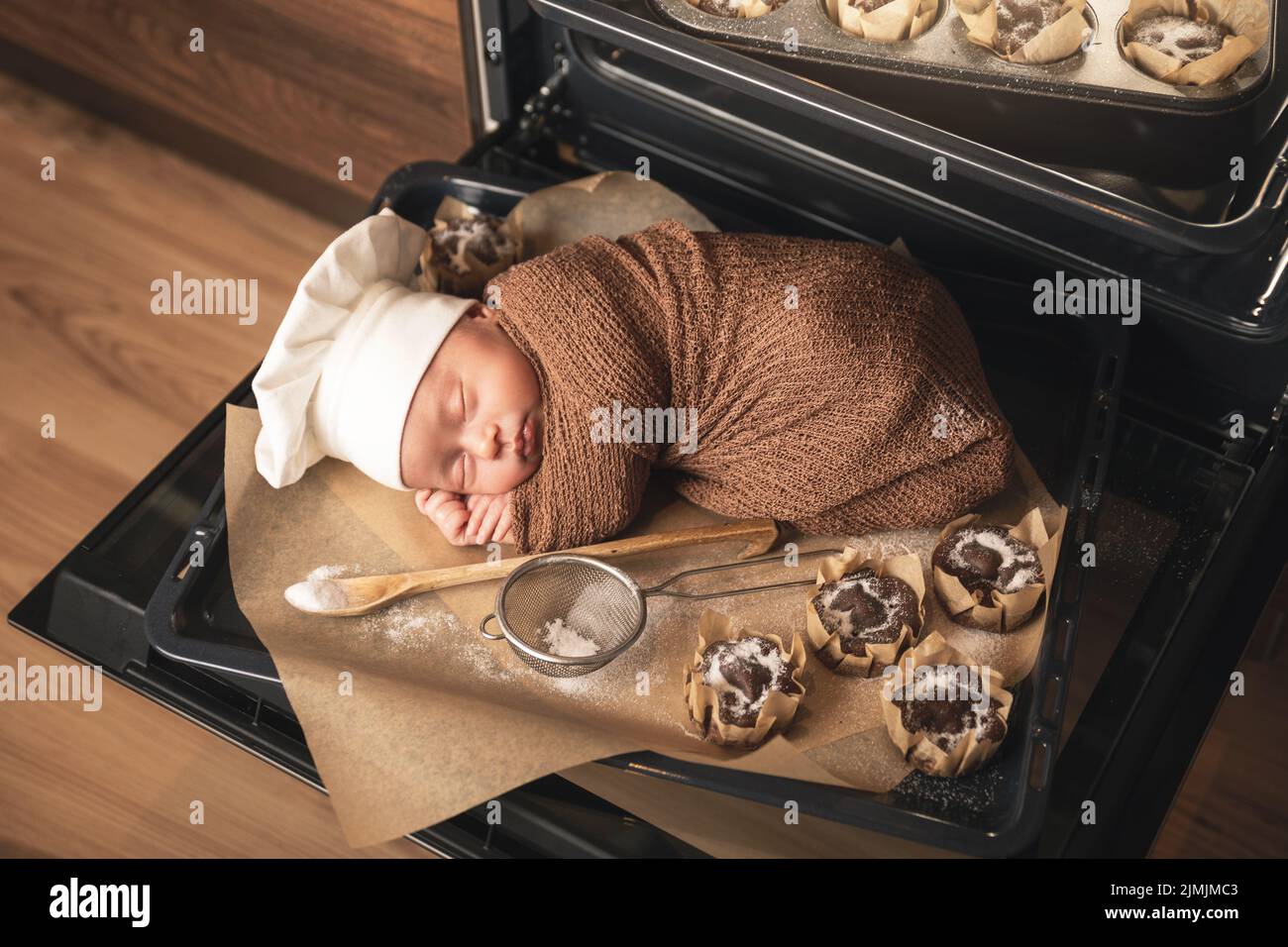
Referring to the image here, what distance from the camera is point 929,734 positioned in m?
0.71

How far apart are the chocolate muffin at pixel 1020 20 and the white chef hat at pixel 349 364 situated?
38cm

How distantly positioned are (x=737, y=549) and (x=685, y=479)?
62 mm

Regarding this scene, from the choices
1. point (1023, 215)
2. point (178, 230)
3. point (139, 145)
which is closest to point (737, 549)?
point (1023, 215)

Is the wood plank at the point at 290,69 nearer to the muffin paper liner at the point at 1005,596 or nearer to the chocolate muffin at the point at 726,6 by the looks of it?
the chocolate muffin at the point at 726,6

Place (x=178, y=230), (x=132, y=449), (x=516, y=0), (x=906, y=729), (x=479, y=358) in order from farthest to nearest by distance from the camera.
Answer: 1. (x=178, y=230)
2. (x=132, y=449)
3. (x=516, y=0)
4. (x=479, y=358)
5. (x=906, y=729)

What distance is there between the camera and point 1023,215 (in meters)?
0.85

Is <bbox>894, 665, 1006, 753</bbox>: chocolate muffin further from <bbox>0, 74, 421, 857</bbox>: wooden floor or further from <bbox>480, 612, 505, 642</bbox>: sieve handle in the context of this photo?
<bbox>0, 74, 421, 857</bbox>: wooden floor

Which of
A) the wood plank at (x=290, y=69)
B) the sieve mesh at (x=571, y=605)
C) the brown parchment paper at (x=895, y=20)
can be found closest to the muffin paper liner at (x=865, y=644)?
the sieve mesh at (x=571, y=605)

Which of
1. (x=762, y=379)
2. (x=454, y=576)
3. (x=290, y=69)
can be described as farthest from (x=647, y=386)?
(x=290, y=69)

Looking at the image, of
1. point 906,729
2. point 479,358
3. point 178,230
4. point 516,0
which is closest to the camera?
point 906,729

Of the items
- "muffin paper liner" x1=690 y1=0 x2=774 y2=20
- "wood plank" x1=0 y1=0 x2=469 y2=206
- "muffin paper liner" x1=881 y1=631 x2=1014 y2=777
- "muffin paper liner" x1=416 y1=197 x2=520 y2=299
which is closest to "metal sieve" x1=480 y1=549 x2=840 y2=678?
"muffin paper liner" x1=881 y1=631 x2=1014 y2=777

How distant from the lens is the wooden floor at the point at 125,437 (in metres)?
0.96

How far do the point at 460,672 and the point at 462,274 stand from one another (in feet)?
1.01
